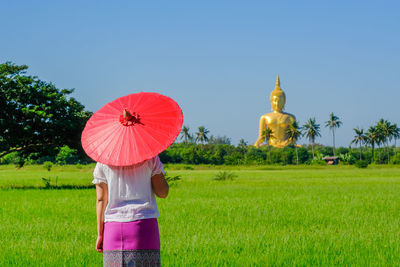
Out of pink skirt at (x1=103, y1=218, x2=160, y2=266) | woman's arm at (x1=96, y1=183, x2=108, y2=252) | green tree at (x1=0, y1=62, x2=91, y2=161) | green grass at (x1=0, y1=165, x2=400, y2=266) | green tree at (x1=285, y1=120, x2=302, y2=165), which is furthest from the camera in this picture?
green tree at (x1=285, y1=120, x2=302, y2=165)

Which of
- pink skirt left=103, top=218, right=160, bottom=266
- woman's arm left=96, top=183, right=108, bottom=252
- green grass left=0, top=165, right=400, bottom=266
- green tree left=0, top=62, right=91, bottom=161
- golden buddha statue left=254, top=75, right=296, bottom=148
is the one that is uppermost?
golden buddha statue left=254, top=75, right=296, bottom=148

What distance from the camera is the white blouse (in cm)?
368

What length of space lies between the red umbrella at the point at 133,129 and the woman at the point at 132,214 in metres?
0.10

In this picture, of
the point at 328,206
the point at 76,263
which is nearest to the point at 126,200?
the point at 76,263

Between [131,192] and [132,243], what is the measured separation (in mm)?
Result: 354

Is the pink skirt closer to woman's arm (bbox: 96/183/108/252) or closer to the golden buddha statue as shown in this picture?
woman's arm (bbox: 96/183/108/252)

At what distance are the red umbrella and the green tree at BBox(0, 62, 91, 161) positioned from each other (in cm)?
1819

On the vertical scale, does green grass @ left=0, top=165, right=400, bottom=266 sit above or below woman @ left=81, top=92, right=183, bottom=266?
below

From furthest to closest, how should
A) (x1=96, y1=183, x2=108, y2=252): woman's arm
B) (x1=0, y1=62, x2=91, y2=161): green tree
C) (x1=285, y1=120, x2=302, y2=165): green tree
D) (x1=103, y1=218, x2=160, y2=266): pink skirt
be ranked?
(x1=285, y1=120, x2=302, y2=165): green tree
(x1=0, y1=62, x2=91, y2=161): green tree
(x1=96, y1=183, x2=108, y2=252): woman's arm
(x1=103, y1=218, x2=160, y2=266): pink skirt

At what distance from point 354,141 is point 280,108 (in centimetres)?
1341

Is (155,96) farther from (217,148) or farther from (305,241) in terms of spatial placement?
(217,148)

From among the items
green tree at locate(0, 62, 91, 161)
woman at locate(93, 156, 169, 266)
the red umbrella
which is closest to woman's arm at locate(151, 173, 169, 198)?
woman at locate(93, 156, 169, 266)

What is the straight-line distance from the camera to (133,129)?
149 inches

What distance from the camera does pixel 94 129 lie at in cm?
395
